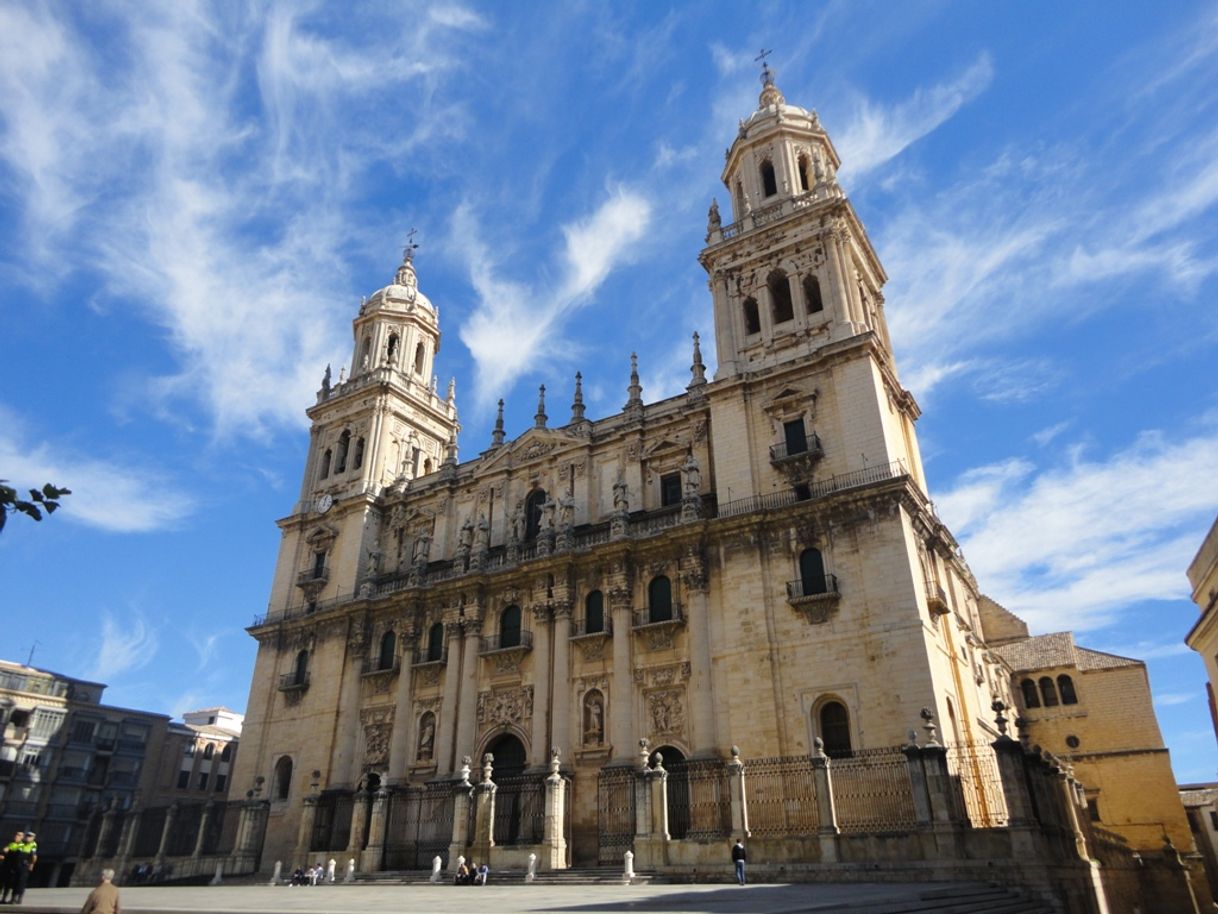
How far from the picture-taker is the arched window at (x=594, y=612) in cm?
2603

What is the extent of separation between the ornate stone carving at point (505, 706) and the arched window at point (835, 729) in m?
9.14

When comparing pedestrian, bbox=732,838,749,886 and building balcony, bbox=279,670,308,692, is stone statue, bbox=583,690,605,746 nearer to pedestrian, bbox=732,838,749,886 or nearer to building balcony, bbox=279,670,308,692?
pedestrian, bbox=732,838,749,886

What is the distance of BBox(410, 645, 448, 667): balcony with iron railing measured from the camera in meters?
28.3

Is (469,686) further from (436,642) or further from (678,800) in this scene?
(678,800)

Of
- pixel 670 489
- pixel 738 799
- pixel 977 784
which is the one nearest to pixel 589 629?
pixel 670 489

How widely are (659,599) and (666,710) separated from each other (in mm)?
3354

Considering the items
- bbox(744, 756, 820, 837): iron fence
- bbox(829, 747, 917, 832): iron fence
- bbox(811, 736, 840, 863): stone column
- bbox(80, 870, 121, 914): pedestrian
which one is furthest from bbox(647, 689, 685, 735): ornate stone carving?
bbox(80, 870, 121, 914): pedestrian

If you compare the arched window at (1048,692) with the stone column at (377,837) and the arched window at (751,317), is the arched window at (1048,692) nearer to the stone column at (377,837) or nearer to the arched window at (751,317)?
the arched window at (751,317)

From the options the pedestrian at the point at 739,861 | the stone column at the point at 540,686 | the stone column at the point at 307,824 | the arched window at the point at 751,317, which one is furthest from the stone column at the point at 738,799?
the arched window at the point at 751,317

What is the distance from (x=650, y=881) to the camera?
1712 cm

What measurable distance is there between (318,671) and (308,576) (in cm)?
422

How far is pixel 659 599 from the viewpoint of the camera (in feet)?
83.1

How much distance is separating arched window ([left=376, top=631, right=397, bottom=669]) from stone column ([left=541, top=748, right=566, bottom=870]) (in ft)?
36.1

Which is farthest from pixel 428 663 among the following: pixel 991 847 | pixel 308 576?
pixel 991 847
